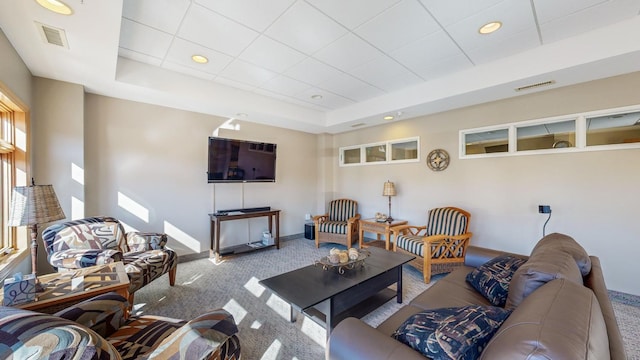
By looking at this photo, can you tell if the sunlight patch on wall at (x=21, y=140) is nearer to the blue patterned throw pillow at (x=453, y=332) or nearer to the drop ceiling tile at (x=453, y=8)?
the blue patterned throw pillow at (x=453, y=332)

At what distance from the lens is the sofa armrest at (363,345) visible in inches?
40.7

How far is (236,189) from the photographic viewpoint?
4.66m

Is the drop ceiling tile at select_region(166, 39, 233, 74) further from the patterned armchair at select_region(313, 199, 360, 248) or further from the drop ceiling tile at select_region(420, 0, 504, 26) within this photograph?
the patterned armchair at select_region(313, 199, 360, 248)

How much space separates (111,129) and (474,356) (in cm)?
463

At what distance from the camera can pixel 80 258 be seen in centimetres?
227

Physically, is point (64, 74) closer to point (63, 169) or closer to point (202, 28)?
point (63, 169)

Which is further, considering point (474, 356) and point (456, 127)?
point (456, 127)

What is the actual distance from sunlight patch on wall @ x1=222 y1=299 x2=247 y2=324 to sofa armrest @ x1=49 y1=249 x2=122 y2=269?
1165 millimetres

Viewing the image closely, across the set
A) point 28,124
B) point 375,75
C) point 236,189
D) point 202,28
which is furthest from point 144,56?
point 375,75

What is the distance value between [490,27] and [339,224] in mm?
3622

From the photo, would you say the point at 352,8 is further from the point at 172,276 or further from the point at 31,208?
the point at 172,276

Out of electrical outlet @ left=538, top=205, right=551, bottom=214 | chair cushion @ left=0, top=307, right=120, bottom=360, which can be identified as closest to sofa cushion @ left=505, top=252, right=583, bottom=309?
chair cushion @ left=0, top=307, right=120, bottom=360

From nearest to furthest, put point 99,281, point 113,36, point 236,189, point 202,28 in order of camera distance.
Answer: point 99,281 < point 113,36 < point 202,28 < point 236,189

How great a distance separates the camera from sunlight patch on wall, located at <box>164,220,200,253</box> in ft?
12.8
